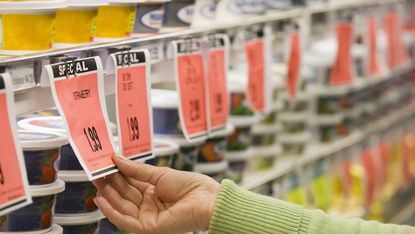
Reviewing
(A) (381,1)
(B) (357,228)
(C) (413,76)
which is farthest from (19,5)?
(C) (413,76)

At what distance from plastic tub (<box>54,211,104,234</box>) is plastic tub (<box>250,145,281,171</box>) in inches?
54.1

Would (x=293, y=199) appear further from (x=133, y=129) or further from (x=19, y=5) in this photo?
(x=19, y=5)

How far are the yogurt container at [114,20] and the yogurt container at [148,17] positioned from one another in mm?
65

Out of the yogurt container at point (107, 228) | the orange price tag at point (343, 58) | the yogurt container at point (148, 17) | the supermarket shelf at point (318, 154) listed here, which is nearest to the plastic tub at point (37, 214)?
the yogurt container at point (107, 228)

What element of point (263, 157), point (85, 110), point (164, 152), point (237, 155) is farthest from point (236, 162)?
A: point (85, 110)

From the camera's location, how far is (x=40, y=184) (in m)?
1.82

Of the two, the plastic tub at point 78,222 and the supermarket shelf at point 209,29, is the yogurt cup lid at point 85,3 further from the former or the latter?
the plastic tub at point 78,222

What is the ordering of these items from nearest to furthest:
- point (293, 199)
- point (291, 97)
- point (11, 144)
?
point (11, 144) < point (291, 97) < point (293, 199)

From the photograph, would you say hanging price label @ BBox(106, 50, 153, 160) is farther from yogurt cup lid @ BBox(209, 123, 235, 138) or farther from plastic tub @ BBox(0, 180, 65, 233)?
yogurt cup lid @ BBox(209, 123, 235, 138)

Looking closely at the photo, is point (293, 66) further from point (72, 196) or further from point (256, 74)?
point (72, 196)

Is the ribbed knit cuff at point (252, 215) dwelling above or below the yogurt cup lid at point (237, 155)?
above

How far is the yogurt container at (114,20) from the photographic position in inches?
77.7

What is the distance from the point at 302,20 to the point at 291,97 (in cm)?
36

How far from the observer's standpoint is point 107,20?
1.98 metres
